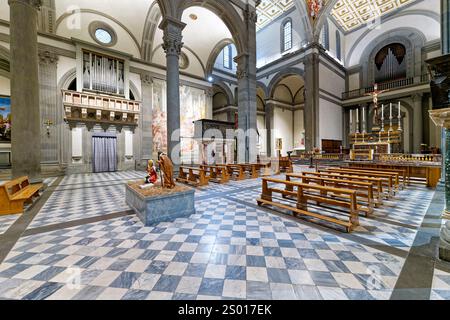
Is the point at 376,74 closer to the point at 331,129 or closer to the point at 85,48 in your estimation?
the point at 331,129

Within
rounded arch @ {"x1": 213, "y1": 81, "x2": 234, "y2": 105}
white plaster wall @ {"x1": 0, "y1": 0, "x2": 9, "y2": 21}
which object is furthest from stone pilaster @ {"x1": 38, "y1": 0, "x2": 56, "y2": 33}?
rounded arch @ {"x1": 213, "y1": 81, "x2": 234, "y2": 105}

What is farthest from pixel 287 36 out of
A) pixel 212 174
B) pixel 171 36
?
pixel 212 174

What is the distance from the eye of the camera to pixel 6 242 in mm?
2918

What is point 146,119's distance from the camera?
1473cm

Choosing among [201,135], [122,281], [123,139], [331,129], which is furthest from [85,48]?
[331,129]

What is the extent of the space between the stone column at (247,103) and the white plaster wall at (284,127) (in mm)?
11113

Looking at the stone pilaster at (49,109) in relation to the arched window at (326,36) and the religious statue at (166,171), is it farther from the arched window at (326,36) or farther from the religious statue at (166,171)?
the arched window at (326,36)

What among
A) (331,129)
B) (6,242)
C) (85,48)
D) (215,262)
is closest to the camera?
(215,262)

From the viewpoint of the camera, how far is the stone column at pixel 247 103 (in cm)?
1127

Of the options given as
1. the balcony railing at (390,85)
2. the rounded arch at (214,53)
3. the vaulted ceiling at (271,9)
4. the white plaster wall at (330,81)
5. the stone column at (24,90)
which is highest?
the vaulted ceiling at (271,9)

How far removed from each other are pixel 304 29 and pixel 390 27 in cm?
835

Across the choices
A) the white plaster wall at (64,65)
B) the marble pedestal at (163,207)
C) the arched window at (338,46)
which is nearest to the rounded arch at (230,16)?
the white plaster wall at (64,65)

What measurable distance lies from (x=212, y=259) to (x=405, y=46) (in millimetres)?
24689

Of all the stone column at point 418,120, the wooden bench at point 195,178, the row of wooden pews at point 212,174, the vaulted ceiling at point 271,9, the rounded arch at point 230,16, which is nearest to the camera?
the wooden bench at point 195,178
